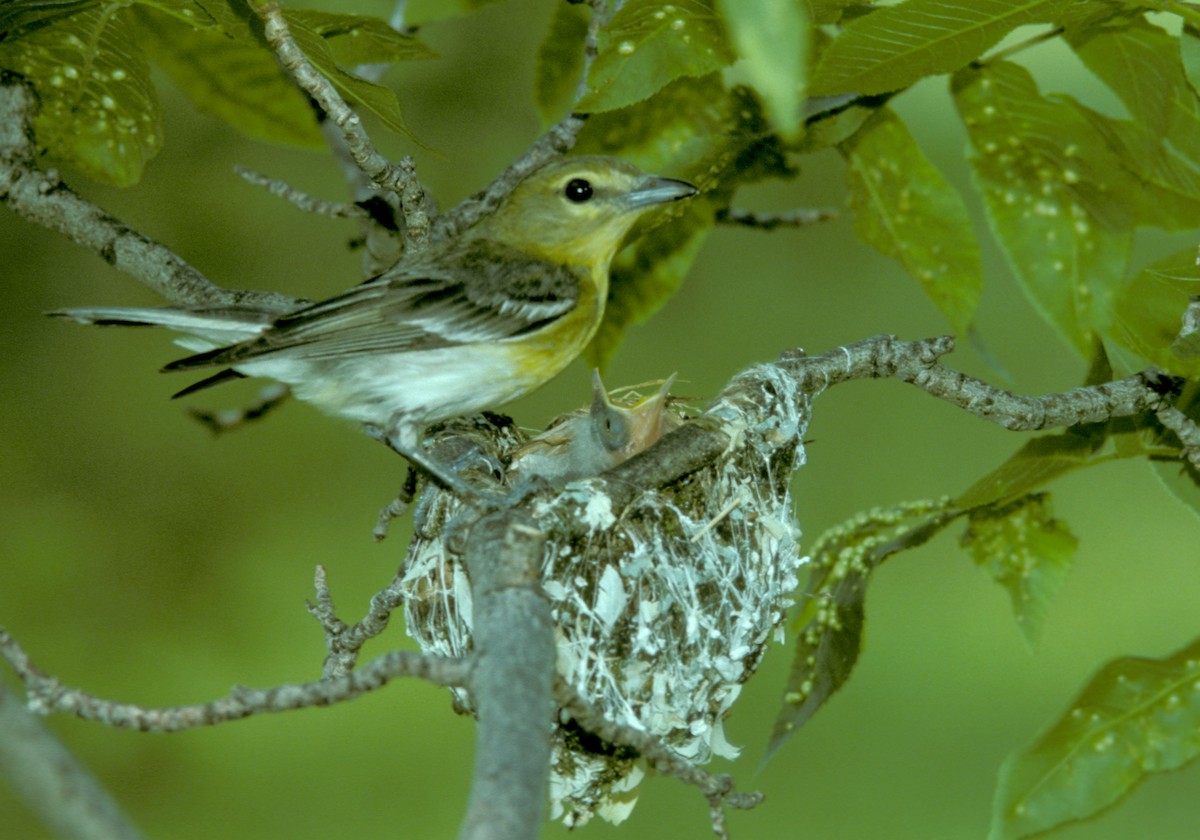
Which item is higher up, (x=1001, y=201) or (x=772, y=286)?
(x=772, y=286)

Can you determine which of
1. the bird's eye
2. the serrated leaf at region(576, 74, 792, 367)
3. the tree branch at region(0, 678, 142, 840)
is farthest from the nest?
the tree branch at region(0, 678, 142, 840)

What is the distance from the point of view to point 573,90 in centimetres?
220

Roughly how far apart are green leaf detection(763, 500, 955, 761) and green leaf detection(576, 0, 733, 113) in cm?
82

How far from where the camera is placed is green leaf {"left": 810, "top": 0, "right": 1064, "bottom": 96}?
4.78ft

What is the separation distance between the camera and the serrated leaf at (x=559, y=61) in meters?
2.12

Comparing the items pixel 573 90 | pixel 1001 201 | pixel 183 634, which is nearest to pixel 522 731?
pixel 1001 201

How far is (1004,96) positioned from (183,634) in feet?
11.2

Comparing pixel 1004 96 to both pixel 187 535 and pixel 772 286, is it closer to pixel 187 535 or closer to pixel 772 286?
pixel 772 286

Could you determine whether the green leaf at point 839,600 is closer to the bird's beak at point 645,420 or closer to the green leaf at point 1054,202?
the green leaf at point 1054,202

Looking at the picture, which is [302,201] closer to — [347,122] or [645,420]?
[347,122]

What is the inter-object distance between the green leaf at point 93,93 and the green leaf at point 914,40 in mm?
1129

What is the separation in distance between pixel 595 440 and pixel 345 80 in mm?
1235

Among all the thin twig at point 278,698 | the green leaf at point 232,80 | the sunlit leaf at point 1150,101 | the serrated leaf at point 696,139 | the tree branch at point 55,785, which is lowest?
the tree branch at point 55,785

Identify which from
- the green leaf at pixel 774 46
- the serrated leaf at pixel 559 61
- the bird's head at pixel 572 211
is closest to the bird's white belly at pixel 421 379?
the bird's head at pixel 572 211
